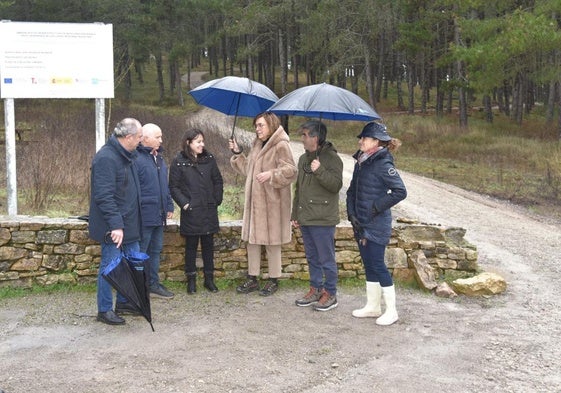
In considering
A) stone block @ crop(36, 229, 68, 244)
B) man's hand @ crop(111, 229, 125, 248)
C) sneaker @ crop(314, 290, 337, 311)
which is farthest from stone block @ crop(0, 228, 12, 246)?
sneaker @ crop(314, 290, 337, 311)

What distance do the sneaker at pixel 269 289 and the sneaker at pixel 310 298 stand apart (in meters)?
0.36

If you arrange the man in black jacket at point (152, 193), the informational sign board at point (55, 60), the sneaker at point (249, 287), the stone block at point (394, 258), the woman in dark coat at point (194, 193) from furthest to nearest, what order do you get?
1. the informational sign board at point (55, 60)
2. the stone block at point (394, 258)
3. the sneaker at point (249, 287)
4. the woman in dark coat at point (194, 193)
5. the man in black jacket at point (152, 193)

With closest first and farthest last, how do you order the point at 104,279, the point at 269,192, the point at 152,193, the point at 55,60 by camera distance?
the point at 104,279 → the point at 152,193 → the point at 269,192 → the point at 55,60

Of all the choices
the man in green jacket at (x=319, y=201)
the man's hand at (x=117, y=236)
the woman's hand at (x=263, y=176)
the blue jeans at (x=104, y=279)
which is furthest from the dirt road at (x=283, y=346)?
the woman's hand at (x=263, y=176)

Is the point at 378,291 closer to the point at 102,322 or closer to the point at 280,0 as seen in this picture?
the point at 102,322

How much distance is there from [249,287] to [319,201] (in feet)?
4.02

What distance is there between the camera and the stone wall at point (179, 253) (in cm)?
581

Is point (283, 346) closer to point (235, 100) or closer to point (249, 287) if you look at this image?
point (249, 287)

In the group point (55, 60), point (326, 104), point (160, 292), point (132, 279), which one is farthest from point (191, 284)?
point (55, 60)

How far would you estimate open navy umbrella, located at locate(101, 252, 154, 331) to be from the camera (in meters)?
4.77

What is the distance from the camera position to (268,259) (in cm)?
581

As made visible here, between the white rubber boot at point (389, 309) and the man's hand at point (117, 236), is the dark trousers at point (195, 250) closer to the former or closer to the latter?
the man's hand at point (117, 236)

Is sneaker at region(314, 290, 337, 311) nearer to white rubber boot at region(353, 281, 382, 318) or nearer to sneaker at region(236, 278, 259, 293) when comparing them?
white rubber boot at region(353, 281, 382, 318)

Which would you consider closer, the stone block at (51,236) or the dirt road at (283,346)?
the dirt road at (283,346)
